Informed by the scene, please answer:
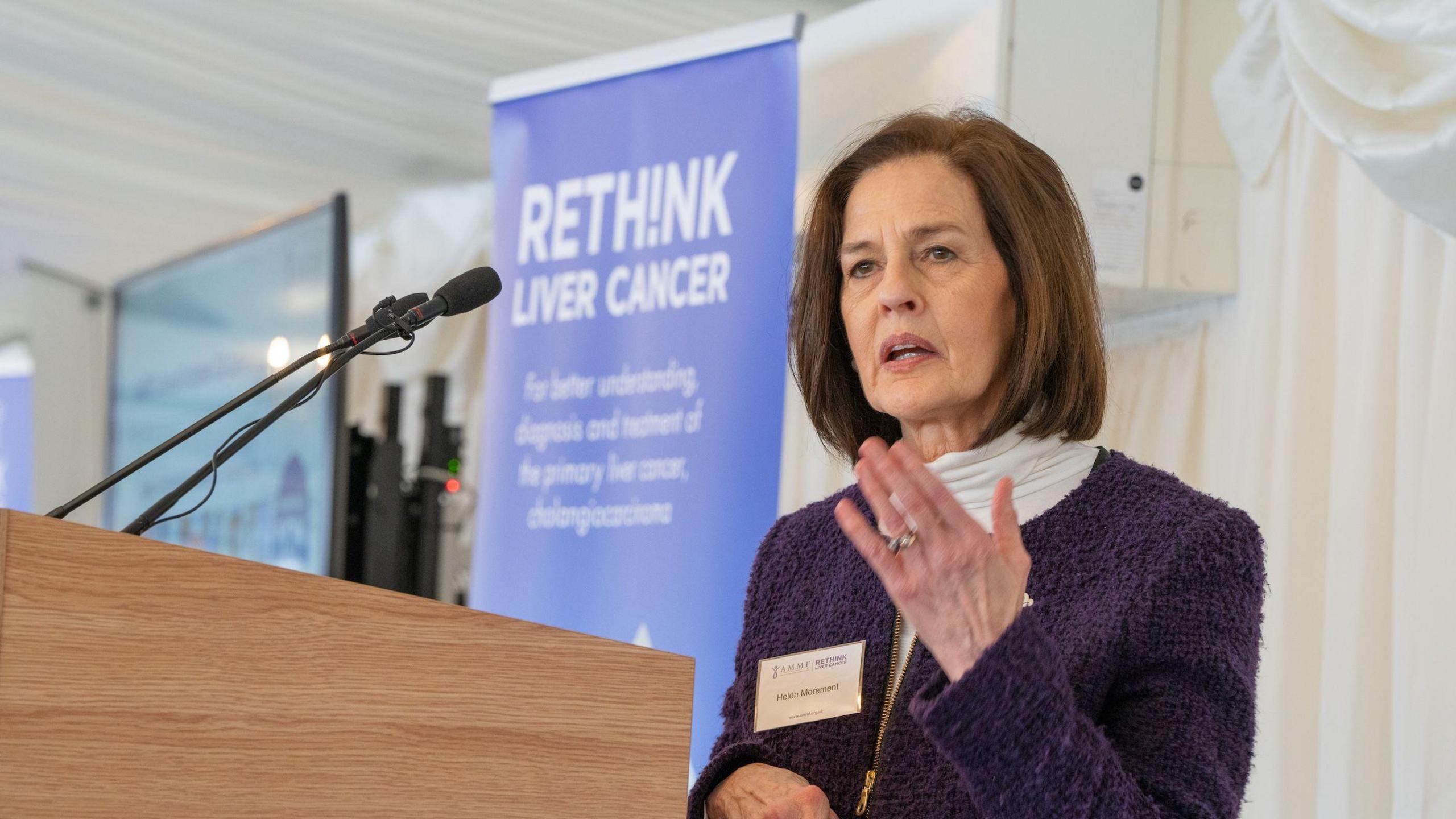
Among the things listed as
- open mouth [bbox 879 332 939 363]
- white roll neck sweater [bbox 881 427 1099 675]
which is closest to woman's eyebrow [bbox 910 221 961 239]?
open mouth [bbox 879 332 939 363]

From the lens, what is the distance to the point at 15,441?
844cm

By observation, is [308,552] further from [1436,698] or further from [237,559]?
[237,559]

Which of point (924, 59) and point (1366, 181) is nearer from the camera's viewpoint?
point (1366, 181)

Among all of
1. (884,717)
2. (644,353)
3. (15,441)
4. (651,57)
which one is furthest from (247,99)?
(884,717)

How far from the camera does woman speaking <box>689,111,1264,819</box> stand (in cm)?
114

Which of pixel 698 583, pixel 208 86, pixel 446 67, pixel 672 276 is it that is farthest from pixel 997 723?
pixel 208 86

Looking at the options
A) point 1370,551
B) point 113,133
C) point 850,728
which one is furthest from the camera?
point 113,133

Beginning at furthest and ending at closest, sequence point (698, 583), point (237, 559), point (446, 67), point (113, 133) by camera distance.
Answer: point (113, 133) → point (446, 67) → point (698, 583) → point (237, 559)

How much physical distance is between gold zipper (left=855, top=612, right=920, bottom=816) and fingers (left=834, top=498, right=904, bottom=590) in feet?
1.12

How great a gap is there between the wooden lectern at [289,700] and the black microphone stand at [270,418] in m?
0.40

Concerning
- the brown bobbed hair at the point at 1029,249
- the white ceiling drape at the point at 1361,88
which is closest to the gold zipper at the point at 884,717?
the brown bobbed hair at the point at 1029,249

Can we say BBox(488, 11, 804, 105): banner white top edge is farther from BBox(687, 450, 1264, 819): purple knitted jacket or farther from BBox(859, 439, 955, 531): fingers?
BBox(859, 439, 955, 531): fingers

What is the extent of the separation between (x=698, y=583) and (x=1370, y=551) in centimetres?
143

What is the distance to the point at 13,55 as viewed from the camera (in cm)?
528
